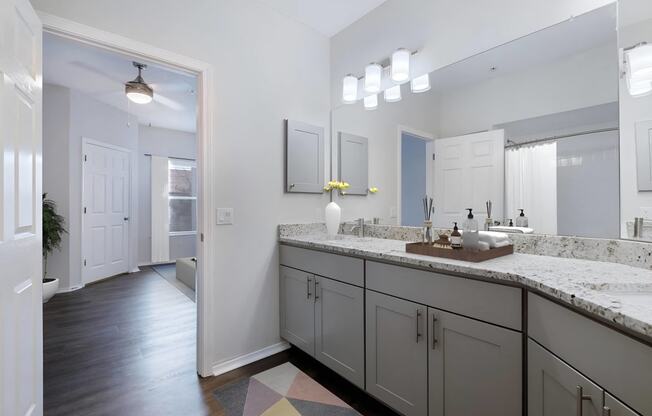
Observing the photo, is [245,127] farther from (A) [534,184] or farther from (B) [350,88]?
(A) [534,184]

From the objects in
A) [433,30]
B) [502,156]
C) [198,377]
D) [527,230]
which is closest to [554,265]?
[527,230]

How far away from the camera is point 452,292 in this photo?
4.23 feet

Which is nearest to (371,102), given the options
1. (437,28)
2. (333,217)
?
(437,28)

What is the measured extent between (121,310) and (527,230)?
377cm

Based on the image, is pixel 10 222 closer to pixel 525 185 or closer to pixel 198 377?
pixel 198 377

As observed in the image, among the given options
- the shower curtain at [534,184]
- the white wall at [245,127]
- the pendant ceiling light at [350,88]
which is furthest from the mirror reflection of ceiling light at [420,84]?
the white wall at [245,127]

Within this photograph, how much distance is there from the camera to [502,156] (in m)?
1.74

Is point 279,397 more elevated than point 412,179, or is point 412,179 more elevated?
point 412,179

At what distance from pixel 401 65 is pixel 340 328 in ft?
5.98

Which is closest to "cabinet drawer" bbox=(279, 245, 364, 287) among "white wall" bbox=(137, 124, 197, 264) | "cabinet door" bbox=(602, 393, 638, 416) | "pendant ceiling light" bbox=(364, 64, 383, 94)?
"cabinet door" bbox=(602, 393, 638, 416)

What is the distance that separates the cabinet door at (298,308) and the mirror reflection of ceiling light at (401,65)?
61.0 inches

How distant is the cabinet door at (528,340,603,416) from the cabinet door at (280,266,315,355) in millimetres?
1272

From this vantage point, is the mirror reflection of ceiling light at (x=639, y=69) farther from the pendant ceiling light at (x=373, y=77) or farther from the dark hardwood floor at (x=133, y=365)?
the dark hardwood floor at (x=133, y=365)

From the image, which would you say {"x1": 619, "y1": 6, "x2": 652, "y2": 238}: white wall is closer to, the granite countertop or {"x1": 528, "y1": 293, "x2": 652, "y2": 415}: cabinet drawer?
the granite countertop
